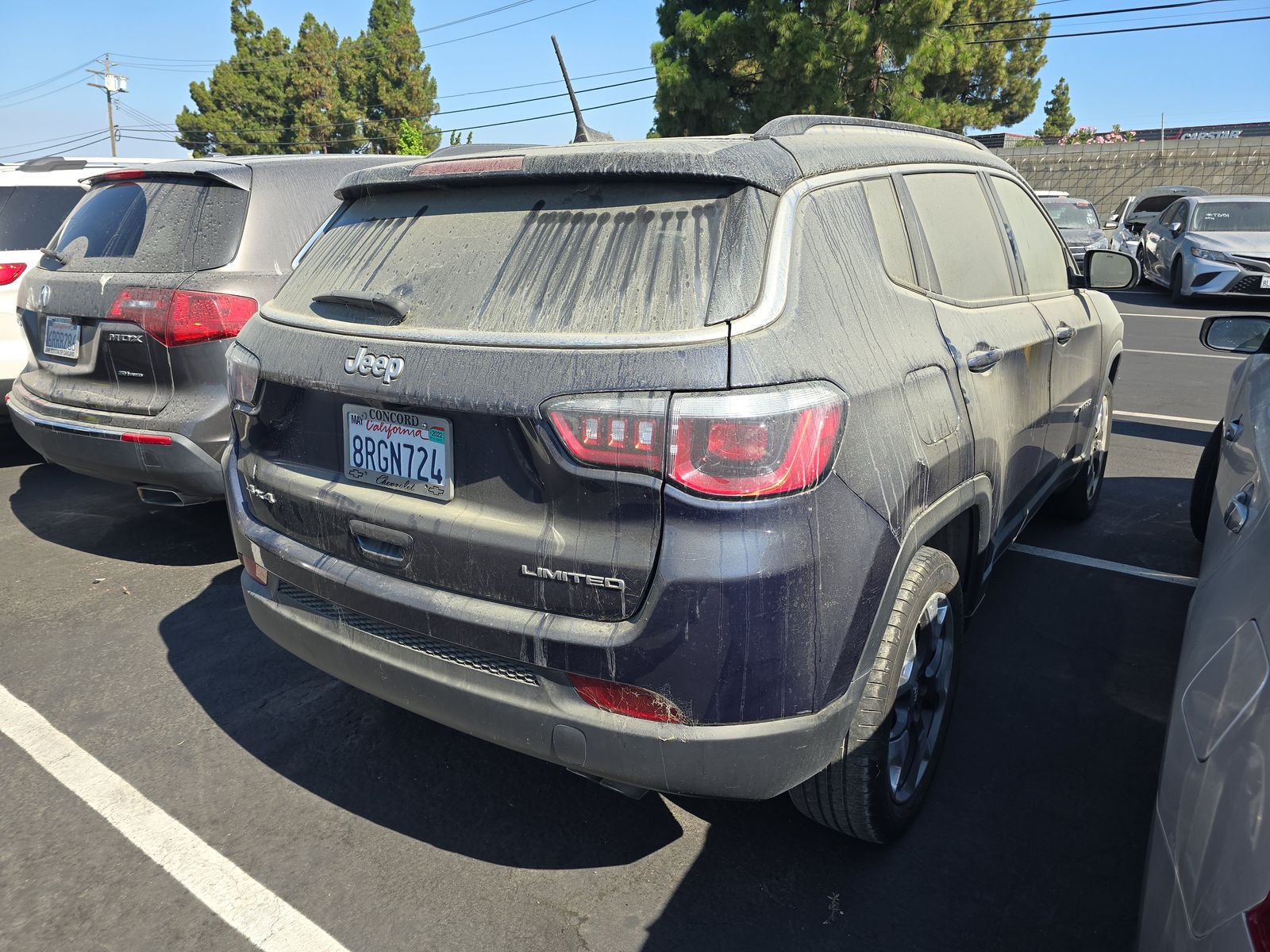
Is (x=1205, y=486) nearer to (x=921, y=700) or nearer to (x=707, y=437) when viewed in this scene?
(x=921, y=700)

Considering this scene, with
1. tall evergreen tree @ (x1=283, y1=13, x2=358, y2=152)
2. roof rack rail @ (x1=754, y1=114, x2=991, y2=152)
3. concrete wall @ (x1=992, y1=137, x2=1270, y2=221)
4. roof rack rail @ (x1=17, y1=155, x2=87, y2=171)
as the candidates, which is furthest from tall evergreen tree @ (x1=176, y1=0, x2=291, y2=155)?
roof rack rail @ (x1=754, y1=114, x2=991, y2=152)

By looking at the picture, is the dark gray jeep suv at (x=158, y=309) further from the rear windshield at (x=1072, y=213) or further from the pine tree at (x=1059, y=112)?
the pine tree at (x=1059, y=112)

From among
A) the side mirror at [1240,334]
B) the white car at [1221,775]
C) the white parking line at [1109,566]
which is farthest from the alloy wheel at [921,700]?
the white parking line at [1109,566]

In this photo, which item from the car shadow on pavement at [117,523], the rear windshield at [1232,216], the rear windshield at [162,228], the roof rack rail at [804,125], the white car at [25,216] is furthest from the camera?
the rear windshield at [1232,216]

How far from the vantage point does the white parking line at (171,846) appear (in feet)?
7.55

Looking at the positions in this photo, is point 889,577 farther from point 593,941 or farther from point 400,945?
point 400,945

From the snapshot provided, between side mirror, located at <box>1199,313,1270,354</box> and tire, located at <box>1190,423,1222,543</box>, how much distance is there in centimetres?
83

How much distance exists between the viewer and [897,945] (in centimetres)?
227

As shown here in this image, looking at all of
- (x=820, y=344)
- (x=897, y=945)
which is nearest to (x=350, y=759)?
(x=897, y=945)

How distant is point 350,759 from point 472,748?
37cm

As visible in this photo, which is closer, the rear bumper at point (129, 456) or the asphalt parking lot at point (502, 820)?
the asphalt parking lot at point (502, 820)

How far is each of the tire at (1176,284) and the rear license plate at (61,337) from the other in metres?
16.4

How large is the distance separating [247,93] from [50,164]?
2071 inches

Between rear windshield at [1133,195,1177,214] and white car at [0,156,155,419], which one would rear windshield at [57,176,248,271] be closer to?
white car at [0,156,155,419]
